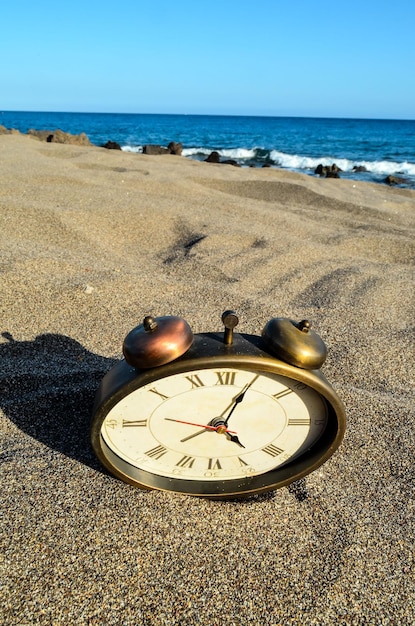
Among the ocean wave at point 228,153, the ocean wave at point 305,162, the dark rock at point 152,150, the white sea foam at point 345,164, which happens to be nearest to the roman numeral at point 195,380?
the ocean wave at point 305,162

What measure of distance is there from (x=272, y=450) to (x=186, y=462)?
0.23 meters

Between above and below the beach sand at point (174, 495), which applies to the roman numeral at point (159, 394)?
above

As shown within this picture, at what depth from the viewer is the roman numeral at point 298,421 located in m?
1.14

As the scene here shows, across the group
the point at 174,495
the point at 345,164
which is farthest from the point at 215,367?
the point at 345,164

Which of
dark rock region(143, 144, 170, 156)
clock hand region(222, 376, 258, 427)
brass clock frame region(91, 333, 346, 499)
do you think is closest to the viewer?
brass clock frame region(91, 333, 346, 499)

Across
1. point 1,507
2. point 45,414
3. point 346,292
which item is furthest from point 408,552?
point 346,292

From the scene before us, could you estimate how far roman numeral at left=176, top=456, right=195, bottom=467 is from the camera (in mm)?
1173

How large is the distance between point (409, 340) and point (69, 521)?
1.95 meters

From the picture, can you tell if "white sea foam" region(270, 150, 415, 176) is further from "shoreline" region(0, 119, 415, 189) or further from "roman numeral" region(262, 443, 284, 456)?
"roman numeral" region(262, 443, 284, 456)

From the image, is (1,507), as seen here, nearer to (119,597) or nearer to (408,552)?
(119,597)

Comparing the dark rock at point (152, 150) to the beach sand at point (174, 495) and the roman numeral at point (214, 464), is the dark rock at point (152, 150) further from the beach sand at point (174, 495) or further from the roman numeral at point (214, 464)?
the roman numeral at point (214, 464)

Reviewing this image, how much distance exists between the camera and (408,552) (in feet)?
4.03

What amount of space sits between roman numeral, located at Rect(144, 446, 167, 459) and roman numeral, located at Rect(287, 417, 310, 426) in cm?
33

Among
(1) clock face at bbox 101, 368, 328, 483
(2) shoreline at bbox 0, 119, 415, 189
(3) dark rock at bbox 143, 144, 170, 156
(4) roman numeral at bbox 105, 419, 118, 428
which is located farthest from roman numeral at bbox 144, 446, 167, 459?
(3) dark rock at bbox 143, 144, 170, 156
